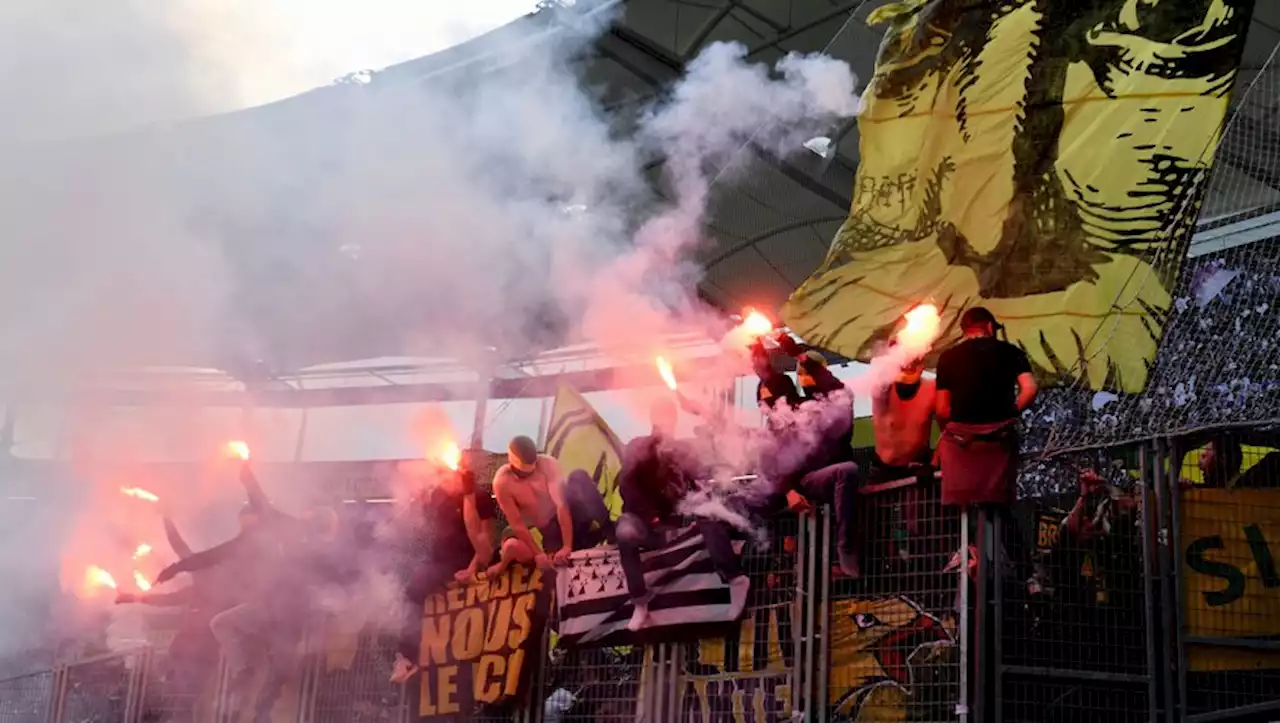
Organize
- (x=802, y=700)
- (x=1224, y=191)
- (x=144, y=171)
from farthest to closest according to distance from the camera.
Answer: (x=144, y=171) < (x=1224, y=191) < (x=802, y=700)

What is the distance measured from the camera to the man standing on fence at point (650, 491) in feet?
29.2

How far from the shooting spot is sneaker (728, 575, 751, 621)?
27.7ft

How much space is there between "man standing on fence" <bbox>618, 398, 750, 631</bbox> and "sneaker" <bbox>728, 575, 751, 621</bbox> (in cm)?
64

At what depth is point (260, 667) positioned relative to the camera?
11.2 m

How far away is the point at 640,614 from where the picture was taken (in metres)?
8.85

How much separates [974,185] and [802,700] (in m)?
3.50

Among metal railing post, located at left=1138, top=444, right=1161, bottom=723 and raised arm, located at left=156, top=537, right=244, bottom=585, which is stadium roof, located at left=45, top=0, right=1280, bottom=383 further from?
metal railing post, located at left=1138, top=444, right=1161, bottom=723

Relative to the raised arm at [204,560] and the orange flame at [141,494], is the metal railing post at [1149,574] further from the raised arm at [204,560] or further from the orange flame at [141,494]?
the orange flame at [141,494]

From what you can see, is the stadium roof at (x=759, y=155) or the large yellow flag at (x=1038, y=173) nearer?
the large yellow flag at (x=1038, y=173)

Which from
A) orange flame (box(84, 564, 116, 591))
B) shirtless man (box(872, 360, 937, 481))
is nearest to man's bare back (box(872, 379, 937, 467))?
shirtless man (box(872, 360, 937, 481))

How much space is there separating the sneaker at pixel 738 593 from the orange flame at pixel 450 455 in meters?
2.88

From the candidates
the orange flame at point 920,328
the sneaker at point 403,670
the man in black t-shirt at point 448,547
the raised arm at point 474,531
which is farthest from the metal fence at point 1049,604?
the sneaker at point 403,670

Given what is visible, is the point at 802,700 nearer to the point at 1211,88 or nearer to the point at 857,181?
the point at 857,181

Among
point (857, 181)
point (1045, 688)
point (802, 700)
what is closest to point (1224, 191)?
point (857, 181)
